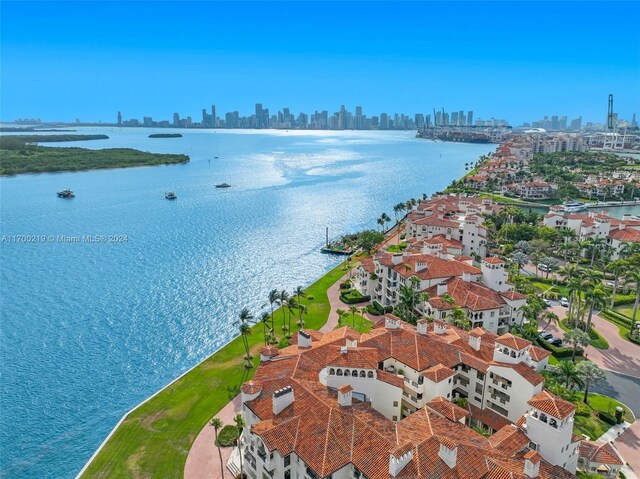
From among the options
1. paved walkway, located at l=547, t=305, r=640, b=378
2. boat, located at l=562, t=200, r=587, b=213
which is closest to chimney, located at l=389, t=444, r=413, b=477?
paved walkway, located at l=547, t=305, r=640, b=378

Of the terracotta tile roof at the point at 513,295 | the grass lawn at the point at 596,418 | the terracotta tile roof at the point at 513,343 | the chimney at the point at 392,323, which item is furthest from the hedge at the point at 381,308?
the grass lawn at the point at 596,418

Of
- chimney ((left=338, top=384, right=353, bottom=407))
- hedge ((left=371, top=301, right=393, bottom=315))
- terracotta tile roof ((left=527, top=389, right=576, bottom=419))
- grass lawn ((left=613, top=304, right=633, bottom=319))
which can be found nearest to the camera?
terracotta tile roof ((left=527, top=389, right=576, bottom=419))

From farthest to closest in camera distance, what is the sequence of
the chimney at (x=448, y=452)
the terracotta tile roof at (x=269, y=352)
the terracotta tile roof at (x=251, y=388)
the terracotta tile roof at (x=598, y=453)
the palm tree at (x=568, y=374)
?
the terracotta tile roof at (x=269, y=352) < the palm tree at (x=568, y=374) < the terracotta tile roof at (x=251, y=388) < the terracotta tile roof at (x=598, y=453) < the chimney at (x=448, y=452)

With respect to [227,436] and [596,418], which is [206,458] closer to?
[227,436]

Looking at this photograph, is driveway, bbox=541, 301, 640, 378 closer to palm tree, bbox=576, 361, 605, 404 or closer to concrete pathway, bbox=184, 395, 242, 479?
palm tree, bbox=576, 361, 605, 404

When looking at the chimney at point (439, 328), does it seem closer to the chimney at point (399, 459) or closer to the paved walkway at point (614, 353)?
the paved walkway at point (614, 353)

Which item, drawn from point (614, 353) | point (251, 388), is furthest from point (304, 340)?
point (614, 353)
